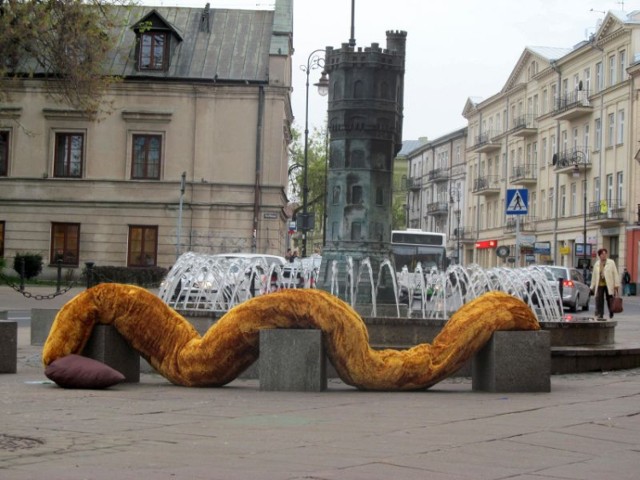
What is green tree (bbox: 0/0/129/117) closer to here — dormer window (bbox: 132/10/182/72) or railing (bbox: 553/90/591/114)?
dormer window (bbox: 132/10/182/72)

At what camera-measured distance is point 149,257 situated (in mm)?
51094

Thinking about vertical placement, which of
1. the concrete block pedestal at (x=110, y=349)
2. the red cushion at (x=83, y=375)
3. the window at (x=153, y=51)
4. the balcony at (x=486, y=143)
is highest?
the balcony at (x=486, y=143)

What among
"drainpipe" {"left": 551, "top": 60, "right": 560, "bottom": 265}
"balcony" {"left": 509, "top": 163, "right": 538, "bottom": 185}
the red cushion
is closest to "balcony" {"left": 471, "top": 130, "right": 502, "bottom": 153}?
"balcony" {"left": 509, "top": 163, "right": 538, "bottom": 185}

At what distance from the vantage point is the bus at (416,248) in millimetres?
43031

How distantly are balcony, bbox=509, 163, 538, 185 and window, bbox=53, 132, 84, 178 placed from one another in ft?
147

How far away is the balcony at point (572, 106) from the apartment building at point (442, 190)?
23.8m

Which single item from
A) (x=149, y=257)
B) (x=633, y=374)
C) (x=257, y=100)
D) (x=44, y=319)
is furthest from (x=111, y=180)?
(x=633, y=374)

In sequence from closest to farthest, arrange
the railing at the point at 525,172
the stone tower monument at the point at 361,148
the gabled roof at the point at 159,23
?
1. the stone tower monument at the point at 361,148
2. the gabled roof at the point at 159,23
3. the railing at the point at 525,172

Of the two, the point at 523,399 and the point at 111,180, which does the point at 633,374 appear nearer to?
the point at 523,399

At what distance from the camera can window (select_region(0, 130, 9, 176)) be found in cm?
5128

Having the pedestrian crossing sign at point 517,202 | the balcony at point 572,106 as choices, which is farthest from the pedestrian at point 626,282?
the pedestrian crossing sign at point 517,202

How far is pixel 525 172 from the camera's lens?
88812mm

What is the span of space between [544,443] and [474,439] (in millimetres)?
498

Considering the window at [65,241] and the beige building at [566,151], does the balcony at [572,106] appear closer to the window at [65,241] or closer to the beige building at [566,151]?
the beige building at [566,151]
